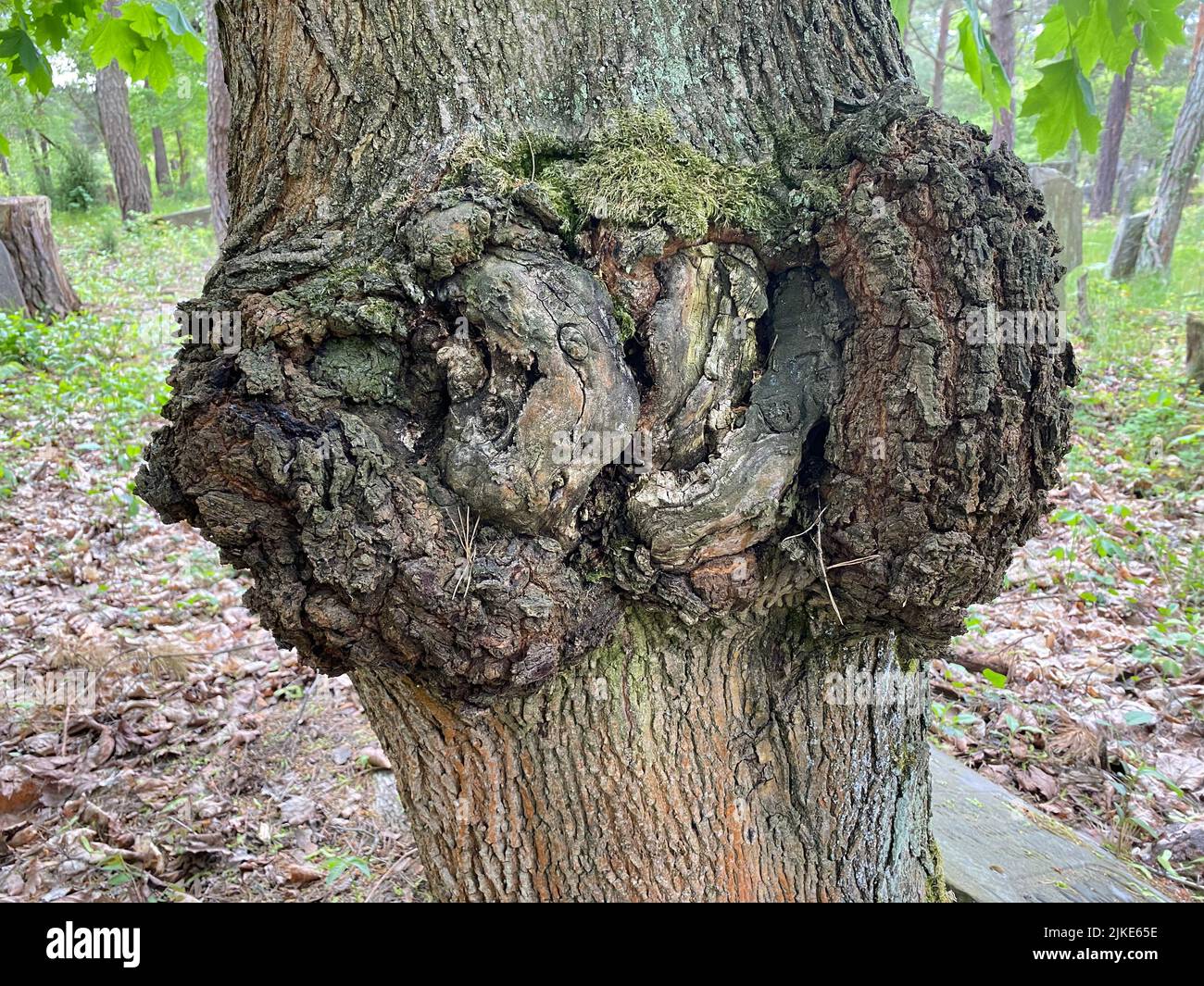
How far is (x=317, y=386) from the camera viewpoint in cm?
151

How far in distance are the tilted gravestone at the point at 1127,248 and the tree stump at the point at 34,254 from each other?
13.0m

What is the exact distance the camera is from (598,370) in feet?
5.01

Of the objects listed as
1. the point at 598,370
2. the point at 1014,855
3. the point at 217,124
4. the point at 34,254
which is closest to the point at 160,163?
the point at 34,254

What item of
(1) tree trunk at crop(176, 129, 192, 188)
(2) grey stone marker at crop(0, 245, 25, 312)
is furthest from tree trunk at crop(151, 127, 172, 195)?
(2) grey stone marker at crop(0, 245, 25, 312)

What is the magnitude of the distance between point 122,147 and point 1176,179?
1784 centimetres

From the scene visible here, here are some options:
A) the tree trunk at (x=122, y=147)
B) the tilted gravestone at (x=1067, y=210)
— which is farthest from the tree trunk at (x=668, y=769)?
the tree trunk at (x=122, y=147)

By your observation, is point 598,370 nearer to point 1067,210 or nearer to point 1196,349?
point 1196,349

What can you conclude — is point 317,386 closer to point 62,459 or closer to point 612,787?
point 612,787

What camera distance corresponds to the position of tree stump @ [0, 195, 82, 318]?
8.35 m

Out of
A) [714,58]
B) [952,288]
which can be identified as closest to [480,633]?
[952,288]

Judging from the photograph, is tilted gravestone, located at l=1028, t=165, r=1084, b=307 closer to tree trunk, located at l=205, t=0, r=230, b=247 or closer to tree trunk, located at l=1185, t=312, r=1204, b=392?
tree trunk, located at l=1185, t=312, r=1204, b=392

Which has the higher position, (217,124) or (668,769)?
(217,124)

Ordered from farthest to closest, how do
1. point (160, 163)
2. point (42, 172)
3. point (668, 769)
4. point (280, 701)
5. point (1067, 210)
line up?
point (160, 163), point (42, 172), point (1067, 210), point (280, 701), point (668, 769)

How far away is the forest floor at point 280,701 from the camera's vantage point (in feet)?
9.36
